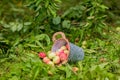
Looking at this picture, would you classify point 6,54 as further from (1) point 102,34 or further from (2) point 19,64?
(1) point 102,34

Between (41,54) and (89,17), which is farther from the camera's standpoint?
(89,17)

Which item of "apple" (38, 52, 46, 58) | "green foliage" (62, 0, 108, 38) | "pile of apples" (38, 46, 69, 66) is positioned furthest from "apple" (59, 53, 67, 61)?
"green foliage" (62, 0, 108, 38)

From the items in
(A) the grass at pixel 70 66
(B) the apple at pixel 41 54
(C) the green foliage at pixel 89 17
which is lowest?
(A) the grass at pixel 70 66

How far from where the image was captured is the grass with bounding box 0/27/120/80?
12.3ft

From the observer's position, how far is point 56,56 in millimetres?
4102

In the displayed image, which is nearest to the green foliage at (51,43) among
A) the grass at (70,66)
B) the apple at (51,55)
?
the grass at (70,66)

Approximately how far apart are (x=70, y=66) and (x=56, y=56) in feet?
0.76

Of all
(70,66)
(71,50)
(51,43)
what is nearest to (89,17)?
(51,43)

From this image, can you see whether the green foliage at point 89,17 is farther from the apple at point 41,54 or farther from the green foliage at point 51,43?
the apple at point 41,54

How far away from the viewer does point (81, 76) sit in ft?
12.3

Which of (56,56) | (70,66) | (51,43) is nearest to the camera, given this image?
(70,66)

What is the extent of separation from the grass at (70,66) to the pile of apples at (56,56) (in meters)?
0.07

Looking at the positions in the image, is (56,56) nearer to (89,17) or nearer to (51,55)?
(51,55)

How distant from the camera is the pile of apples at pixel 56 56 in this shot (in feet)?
13.2
